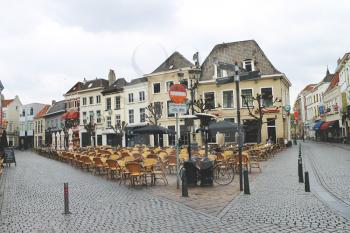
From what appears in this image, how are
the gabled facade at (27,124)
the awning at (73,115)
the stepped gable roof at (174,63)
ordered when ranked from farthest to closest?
the gabled facade at (27,124)
the awning at (73,115)
the stepped gable roof at (174,63)

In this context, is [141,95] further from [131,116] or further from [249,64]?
[249,64]

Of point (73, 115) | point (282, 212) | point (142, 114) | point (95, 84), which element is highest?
point (95, 84)

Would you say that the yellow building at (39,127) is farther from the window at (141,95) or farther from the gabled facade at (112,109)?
the window at (141,95)

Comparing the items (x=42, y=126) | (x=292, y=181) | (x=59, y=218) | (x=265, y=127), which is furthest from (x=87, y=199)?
(x=42, y=126)

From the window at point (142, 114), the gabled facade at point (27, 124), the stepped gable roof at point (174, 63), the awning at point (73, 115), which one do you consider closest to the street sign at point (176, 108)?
the stepped gable roof at point (174, 63)

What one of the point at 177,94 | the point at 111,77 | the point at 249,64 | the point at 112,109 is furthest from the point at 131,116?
the point at 177,94

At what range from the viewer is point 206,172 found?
12.0 m

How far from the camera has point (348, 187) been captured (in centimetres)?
1084

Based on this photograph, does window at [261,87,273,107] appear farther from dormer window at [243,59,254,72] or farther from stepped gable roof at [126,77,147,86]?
stepped gable roof at [126,77,147,86]

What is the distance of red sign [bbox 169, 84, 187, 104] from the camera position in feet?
36.4

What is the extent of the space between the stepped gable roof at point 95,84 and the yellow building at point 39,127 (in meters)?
18.1

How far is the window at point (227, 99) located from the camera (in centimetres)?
4131

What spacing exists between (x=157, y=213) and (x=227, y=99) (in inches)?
1347

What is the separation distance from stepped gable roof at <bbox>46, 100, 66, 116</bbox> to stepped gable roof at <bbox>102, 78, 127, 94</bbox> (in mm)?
14821
